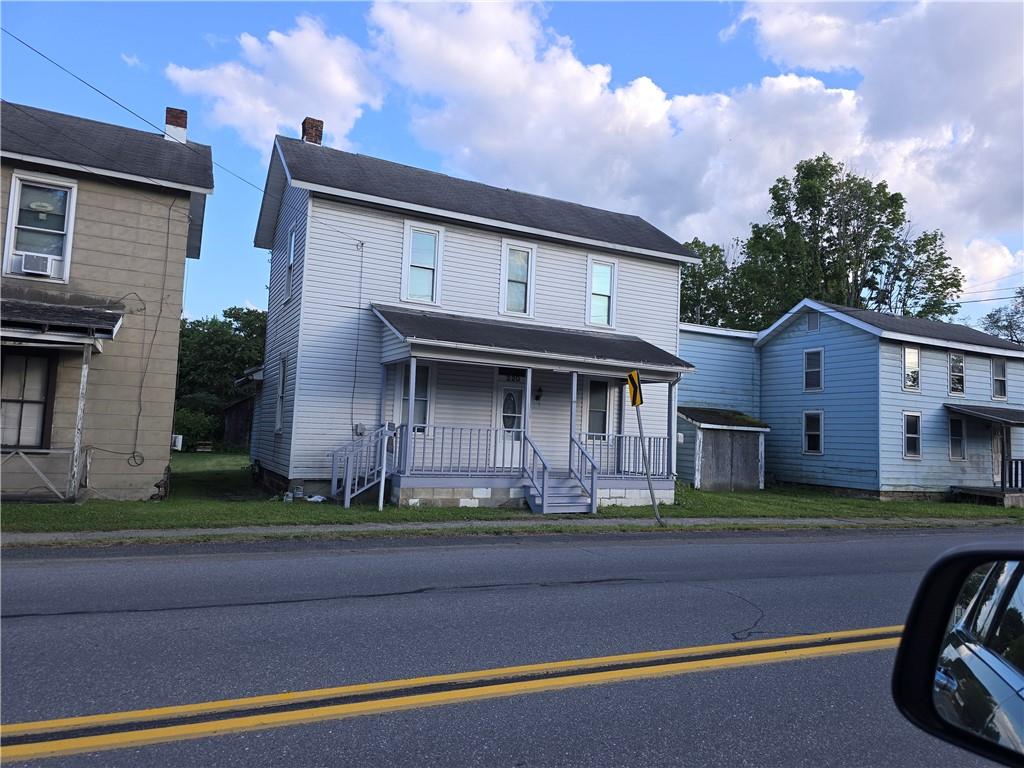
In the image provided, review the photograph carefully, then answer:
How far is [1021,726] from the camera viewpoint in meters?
1.70

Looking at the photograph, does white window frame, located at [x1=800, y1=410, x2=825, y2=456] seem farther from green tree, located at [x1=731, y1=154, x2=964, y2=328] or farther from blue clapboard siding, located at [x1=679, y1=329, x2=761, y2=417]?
green tree, located at [x1=731, y1=154, x2=964, y2=328]

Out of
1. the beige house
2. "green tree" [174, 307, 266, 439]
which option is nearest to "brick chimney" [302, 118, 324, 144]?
the beige house

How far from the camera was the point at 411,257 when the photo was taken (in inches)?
677

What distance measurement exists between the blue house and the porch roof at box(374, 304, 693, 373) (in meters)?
6.03

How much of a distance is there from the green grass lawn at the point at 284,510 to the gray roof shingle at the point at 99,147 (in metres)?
6.42

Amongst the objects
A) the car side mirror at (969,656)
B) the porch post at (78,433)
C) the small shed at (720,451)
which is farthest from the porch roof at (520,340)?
the car side mirror at (969,656)

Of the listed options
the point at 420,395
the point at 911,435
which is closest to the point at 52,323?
the point at 420,395

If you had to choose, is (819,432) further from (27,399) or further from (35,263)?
(35,263)

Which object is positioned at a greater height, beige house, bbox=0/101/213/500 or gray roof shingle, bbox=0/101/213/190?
gray roof shingle, bbox=0/101/213/190

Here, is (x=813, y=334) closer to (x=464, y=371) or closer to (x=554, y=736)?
(x=464, y=371)

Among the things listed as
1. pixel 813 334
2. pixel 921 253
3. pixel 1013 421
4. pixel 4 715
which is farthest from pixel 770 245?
pixel 4 715

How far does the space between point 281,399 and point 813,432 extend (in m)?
16.9

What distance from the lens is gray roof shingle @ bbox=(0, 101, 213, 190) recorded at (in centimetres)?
1405

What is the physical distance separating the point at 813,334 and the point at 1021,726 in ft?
81.7
